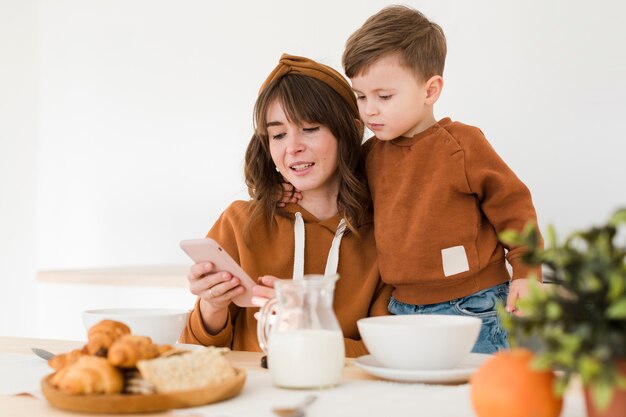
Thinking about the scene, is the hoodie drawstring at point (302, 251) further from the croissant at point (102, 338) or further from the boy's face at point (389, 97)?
the croissant at point (102, 338)

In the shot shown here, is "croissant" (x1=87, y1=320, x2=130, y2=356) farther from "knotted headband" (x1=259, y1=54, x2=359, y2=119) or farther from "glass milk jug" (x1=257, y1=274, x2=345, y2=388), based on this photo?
"knotted headband" (x1=259, y1=54, x2=359, y2=119)

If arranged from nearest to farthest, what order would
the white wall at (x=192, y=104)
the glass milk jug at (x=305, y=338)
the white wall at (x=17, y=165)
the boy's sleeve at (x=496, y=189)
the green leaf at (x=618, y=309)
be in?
the green leaf at (x=618, y=309), the glass milk jug at (x=305, y=338), the boy's sleeve at (x=496, y=189), the white wall at (x=192, y=104), the white wall at (x=17, y=165)

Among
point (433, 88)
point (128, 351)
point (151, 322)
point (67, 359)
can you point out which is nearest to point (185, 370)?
point (128, 351)

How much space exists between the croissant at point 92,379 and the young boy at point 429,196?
35.6 inches

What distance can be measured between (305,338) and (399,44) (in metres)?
0.93

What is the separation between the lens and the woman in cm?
180

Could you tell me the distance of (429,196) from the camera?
1.71 meters

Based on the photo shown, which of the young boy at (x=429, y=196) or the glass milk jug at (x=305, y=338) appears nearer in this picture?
the glass milk jug at (x=305, y=338)

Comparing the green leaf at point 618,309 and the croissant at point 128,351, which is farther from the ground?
the green leaf at point 618,309

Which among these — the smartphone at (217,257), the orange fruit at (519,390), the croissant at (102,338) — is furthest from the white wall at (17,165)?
the orange fruit at (519,390)

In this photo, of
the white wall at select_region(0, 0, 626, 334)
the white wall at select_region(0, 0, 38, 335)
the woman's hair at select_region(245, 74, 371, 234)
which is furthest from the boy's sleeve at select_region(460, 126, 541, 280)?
the white wall at select_region(0, 0, 38, 335)

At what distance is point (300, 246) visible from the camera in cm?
183

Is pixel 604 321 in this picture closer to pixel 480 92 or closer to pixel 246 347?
pixel 246 347

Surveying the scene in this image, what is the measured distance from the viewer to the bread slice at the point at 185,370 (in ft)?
2.97
